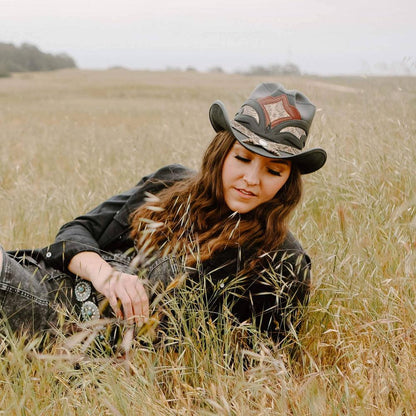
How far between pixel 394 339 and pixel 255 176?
65cm

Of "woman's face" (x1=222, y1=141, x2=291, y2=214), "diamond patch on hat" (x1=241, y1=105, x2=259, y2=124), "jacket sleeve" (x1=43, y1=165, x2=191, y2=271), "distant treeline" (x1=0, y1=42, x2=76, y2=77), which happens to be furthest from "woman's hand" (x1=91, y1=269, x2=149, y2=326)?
"distant treeline" (x1=0, y1=42, x2=76, y2=77)

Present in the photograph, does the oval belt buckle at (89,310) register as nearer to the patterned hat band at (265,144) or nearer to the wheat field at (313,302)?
the wheat field at (313,302)

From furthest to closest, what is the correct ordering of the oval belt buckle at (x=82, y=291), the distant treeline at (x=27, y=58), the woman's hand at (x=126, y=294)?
the distant treeline at (x=27, y=58), the oval belt buckle at (x=82, y=291), the woman's hand at (x=126, y=294)

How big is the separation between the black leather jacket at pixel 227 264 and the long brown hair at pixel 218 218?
50mm

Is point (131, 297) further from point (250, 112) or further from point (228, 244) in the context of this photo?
point (250, 112)

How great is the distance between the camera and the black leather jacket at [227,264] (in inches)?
66.4

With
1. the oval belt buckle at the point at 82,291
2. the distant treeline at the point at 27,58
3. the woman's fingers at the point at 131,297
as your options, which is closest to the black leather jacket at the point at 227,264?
the oval belt buckle at the point at 82,291

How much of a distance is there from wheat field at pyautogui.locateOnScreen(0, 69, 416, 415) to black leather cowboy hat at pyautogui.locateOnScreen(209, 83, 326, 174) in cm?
26

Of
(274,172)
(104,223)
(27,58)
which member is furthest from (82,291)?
(27,58)

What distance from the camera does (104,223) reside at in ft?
6.91

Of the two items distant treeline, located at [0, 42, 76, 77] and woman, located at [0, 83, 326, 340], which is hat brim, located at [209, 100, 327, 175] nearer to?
woman, located at [0, 83, 326, 340]

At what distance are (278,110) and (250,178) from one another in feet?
0.86

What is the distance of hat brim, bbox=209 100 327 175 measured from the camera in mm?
1668

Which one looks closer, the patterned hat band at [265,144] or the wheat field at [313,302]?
the wheat field at [313,302]
